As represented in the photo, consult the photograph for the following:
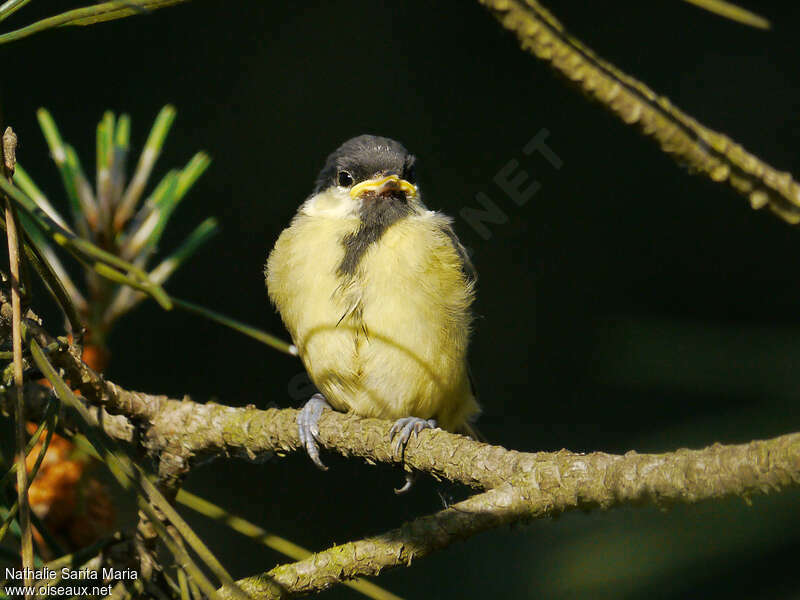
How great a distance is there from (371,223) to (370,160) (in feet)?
0.95

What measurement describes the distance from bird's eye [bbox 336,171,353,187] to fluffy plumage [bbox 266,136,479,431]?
0.24 feet

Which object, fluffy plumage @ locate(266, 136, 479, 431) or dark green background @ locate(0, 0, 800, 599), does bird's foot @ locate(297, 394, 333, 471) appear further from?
dark green background @ locate(0, 0, 800, 599)

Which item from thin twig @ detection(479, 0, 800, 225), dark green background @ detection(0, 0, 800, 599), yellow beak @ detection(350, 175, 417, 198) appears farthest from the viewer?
dark green background @ detection(0, 0, 800, 599)

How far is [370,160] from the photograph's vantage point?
2.70 metres

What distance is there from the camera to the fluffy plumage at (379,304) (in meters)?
2.31

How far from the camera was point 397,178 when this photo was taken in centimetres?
264

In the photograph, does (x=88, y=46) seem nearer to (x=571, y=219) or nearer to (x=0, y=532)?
(x=571, y=219)

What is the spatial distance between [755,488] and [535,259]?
3.55 m

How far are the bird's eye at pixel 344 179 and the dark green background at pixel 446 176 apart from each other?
139cm

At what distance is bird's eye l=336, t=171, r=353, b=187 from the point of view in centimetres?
270

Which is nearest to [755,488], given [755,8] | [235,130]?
[755,8]

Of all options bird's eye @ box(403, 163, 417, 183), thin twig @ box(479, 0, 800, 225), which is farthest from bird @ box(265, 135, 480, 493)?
thin twig @ box(479, 0, 800, 225)

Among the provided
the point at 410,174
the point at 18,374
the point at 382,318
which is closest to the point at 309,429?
the point at 382,318

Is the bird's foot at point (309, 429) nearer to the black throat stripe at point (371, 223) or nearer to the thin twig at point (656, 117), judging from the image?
the black throat stripe at point (371, 223)
